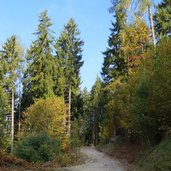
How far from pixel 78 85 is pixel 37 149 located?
2533cm

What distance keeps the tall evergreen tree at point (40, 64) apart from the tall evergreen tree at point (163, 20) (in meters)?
13.9

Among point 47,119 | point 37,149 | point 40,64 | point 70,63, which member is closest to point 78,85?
point 70,63

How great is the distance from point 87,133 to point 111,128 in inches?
1127

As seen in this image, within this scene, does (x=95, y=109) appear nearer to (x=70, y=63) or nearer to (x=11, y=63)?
(x=70, y=63)

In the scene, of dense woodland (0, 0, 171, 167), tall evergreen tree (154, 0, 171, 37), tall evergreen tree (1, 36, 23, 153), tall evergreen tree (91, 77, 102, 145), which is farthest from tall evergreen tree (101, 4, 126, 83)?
tall evergreen tree (91, 77, 102, 145)

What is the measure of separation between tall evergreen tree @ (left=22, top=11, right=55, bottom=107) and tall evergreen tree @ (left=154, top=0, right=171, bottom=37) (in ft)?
45.5

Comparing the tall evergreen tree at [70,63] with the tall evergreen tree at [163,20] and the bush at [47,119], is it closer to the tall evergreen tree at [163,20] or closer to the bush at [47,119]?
the bush at [47,119]

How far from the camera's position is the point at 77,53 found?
46.1 meters

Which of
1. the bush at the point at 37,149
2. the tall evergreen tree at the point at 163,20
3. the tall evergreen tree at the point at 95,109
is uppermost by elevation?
the tall evergreen tree at the point at 163,20

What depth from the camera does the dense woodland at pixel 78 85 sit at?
16.2 m

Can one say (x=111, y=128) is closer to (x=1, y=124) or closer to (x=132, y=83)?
(x=1, y=124)

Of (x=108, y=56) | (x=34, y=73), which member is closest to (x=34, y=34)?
(x=34, y=73)

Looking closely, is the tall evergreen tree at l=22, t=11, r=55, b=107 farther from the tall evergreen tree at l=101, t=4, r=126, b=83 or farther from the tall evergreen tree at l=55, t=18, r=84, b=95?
the tall evergreen tree at l=101, t=4, r=126, b=83

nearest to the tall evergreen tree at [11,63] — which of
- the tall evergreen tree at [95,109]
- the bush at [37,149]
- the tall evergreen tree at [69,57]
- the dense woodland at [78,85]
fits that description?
the dense woodland at [78,85]
